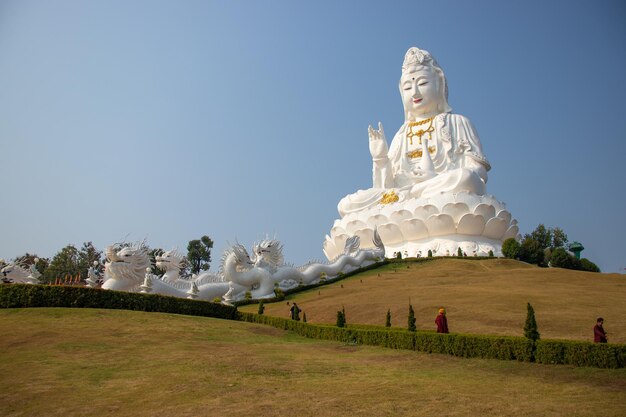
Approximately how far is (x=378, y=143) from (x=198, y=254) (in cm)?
1809

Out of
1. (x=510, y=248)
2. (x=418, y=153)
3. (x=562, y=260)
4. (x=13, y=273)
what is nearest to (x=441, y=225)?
(x=510, y=248)

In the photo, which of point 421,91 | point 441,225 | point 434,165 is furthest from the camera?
point 421,91

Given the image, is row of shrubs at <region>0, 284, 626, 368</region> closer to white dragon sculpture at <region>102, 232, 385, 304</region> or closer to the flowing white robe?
white dragon sculpture at <region>102, 232, 385, 304</region>

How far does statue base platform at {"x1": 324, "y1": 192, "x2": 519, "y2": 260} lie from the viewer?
32.2m

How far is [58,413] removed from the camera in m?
6.80

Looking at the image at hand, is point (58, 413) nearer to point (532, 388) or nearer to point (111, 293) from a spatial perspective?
point (532, 388)

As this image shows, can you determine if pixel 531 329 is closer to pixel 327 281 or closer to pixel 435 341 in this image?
pixel 435 341

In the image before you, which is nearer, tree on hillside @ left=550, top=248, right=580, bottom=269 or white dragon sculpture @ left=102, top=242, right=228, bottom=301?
white dragon sculpture @ left=102, top=242, right=228, bottom=301

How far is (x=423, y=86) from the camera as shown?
39.2m

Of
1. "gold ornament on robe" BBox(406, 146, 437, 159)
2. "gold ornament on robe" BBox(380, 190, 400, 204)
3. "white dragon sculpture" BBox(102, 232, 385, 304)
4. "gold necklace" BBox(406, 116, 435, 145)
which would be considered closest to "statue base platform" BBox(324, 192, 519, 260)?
"gold ornament on robe" BBox(380, 190, 400, 204)

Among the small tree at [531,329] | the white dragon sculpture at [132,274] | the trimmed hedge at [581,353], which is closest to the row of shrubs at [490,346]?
the trimmed hedge at [581,353]

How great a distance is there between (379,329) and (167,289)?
950 centimetres

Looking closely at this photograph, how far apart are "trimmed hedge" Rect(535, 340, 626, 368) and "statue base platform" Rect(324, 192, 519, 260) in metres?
22.4

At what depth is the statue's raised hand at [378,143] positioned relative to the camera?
36938 mm
